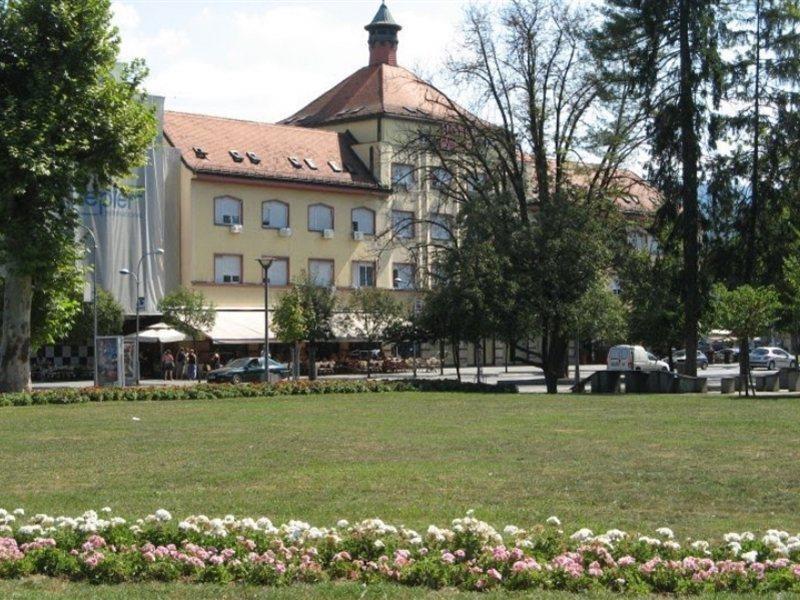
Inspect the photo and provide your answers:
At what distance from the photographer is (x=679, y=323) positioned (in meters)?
60.8

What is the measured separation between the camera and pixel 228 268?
6956cm

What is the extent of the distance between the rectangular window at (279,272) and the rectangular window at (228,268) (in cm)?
209

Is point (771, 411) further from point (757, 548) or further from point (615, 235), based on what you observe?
point (615, 235)

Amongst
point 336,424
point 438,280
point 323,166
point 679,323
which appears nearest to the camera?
point 336,424

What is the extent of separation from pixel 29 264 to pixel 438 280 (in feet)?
57.9

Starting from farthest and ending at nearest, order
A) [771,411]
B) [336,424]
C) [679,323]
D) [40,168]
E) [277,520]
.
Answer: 1. [679,323]
2. [40,168]
3. [771,411]
4. [336,424]
5. [277,520]

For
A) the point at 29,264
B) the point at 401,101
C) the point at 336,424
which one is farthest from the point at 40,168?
the point at 401,101

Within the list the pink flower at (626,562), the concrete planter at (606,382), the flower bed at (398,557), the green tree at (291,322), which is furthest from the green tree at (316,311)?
the pink flower at (626,562)

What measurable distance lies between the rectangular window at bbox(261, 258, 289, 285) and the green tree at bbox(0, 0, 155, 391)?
3695 cm

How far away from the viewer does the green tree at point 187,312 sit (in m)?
62.4

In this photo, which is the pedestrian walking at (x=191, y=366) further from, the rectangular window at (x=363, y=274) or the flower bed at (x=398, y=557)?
the flower bed at (x=398, y=557)

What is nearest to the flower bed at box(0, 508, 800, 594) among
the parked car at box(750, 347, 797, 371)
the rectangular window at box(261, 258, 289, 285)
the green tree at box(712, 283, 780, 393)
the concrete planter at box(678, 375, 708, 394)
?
the green tree at box(712, 283, 780, 393)

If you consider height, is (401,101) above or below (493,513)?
above

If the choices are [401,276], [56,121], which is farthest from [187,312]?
[56,121]
